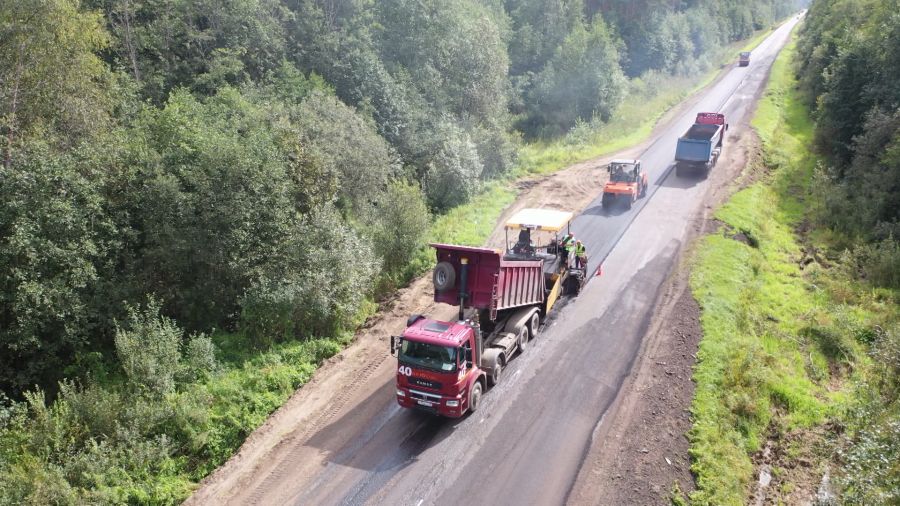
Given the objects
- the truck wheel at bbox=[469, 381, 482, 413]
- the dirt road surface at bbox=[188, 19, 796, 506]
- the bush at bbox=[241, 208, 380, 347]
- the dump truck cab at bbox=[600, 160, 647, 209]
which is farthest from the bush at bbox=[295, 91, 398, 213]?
the truck wheel at bbox=[469, 381, 482, 413]

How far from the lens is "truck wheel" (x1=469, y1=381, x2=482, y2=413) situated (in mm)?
15484

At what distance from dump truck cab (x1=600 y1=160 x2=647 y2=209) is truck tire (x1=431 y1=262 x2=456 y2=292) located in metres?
16.5

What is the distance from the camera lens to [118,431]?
1414 cm

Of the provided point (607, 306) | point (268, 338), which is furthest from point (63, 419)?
point (607, 306)

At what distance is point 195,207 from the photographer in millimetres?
18953

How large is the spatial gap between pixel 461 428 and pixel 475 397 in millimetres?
929

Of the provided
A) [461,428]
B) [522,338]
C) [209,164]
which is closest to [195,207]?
[209,164]

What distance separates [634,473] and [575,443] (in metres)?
1.61

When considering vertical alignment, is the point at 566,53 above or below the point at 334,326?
above

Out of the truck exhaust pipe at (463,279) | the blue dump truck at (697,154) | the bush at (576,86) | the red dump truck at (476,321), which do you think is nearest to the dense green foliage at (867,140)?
the blue dump truck at (697,154)

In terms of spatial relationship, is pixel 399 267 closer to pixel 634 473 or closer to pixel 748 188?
pixel 634 473

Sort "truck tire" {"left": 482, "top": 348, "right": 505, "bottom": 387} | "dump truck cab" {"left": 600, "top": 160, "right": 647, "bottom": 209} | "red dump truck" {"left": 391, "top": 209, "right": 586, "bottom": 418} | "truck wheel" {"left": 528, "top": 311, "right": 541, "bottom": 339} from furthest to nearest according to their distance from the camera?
"dump truck cab" {"left": 600, "top": 160, "right": 647, "bottom": 209}
"truck wheel" {"left": 528, "top": 311, "right": 541, "bottom": 339}
"truck tire" {"left": 482, "top": 348, "right": 505, "bottom": 387}
"red dump truck" {"left": 391, "top": 209, "right": 586, "bottom": 418}

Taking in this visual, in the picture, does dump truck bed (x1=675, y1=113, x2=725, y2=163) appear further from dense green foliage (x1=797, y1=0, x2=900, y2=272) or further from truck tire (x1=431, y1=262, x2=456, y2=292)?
truck tire (x1=431, y1=262, x2=456, y2=292)

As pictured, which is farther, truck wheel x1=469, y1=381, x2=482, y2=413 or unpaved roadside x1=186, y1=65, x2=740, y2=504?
truck wheel x1=469, y1=381, x2=482, y2=413
